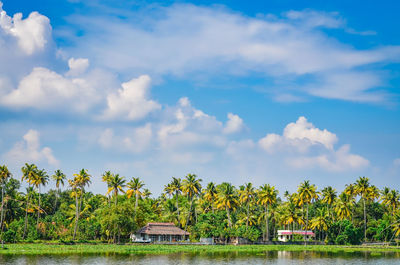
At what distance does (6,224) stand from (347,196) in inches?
3130

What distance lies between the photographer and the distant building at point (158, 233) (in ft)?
296

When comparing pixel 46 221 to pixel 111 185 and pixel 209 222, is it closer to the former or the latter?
pixel 111 185

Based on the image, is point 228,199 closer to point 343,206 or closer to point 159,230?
point 159,230

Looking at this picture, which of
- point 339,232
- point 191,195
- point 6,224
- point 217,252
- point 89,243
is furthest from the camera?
point 191,195

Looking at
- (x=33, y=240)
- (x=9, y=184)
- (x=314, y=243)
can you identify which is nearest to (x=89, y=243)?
(x=33, y=240)

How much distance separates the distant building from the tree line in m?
2.51

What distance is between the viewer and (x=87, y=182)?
92.9m

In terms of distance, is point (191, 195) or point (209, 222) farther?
point (191, 195)

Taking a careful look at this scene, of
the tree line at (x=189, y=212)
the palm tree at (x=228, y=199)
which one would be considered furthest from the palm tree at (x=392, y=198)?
the palm tree at (x=228, y=199)

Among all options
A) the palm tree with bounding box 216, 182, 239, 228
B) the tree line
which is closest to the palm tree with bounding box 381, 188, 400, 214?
the tree line

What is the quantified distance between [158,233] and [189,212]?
41.5 ft

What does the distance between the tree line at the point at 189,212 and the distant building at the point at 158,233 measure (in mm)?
2515

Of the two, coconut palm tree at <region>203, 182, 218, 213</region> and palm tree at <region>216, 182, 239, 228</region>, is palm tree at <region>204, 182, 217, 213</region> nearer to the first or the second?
coconut palm tree at <region>203, 182, 218, 213</region>

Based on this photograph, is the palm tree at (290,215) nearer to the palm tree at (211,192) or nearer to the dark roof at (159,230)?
the palm tree at (211,192)
